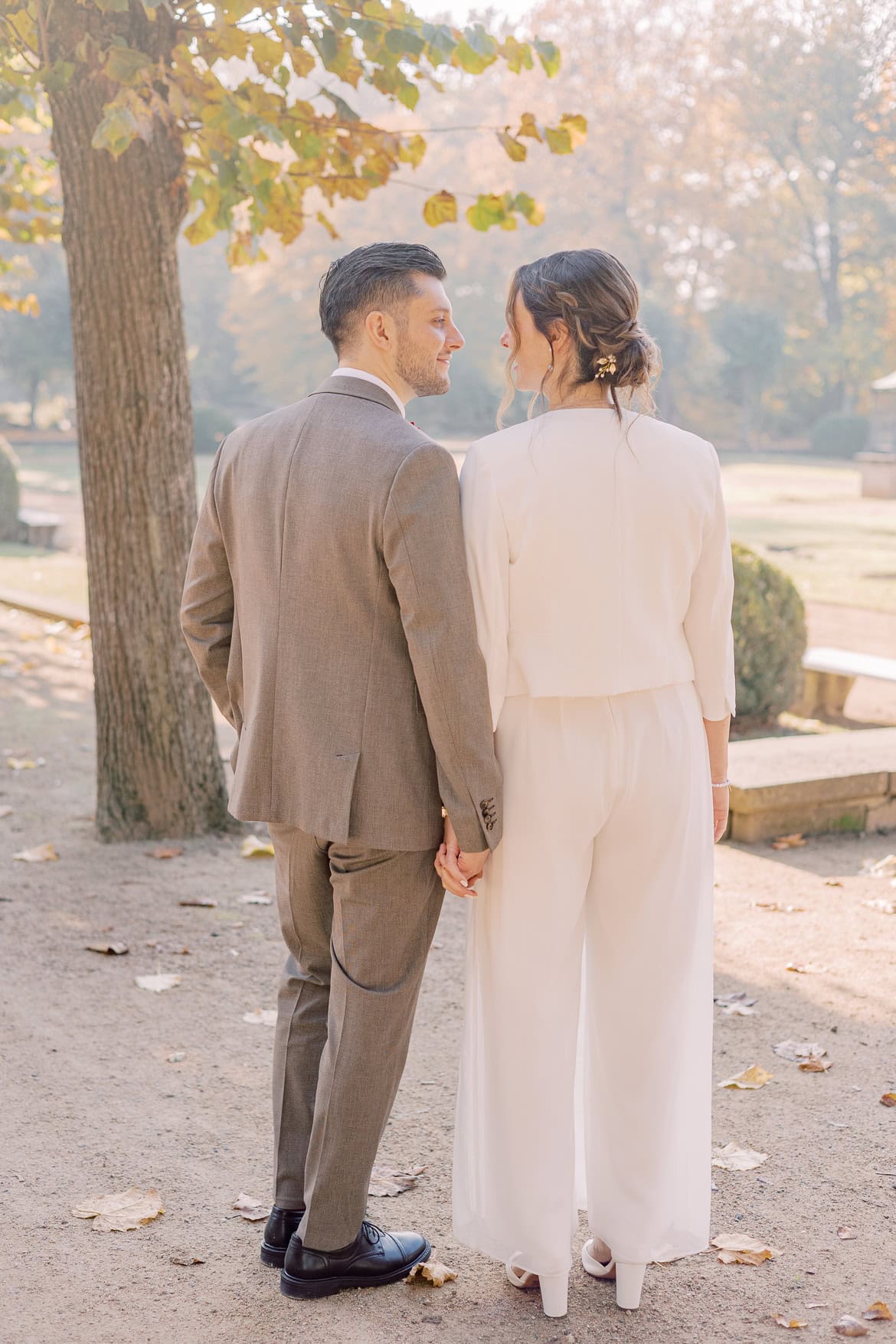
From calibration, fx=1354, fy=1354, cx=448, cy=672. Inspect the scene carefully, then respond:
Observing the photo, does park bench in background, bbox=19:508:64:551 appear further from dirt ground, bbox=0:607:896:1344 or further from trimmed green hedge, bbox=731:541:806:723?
dirt ground, bbox=0:607:896:1344

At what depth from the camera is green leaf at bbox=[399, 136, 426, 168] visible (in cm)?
557

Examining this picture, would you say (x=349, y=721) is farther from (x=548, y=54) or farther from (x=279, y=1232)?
(x=548, y=54)

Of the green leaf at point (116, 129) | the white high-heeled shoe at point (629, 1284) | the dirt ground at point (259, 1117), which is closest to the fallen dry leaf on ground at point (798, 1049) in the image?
the dirt ground at point (259, 1117)

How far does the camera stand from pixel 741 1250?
284cm

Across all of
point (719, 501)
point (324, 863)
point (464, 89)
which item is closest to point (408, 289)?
point (719, 501)

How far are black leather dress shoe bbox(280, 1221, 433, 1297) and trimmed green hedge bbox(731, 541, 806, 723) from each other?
5.42 meters

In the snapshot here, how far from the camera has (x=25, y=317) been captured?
3966 centimetres

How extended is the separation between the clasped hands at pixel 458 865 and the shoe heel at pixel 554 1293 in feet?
2.50

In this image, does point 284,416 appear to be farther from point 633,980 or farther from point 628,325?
point 633,980

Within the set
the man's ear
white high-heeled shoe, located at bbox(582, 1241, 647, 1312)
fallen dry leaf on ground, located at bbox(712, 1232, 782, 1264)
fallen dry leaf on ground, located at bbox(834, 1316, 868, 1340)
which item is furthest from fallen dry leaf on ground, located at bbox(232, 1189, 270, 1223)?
the man's ear

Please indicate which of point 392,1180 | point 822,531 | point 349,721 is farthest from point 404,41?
point 822,531

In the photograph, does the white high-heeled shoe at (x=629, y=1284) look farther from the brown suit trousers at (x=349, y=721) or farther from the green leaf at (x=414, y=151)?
the green leaf at (x=414, y=151)

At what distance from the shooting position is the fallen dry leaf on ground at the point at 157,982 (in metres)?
4.31

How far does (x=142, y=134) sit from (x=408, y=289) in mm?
2574
